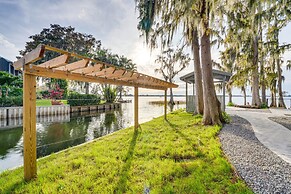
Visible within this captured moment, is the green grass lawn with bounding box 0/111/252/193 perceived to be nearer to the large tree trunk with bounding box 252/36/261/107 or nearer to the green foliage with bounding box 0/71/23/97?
the large tree trunk with bounding box 252/36/261/107

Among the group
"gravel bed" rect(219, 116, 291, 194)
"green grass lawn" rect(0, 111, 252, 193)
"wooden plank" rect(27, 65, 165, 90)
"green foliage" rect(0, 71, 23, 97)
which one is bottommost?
"green grass lawn" rect(0, 111, 252, 193)

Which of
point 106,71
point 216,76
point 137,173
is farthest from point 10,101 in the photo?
point 216,76

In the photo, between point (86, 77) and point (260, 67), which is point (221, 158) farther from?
point (260, 67)

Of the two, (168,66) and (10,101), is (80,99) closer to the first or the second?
(10,101)

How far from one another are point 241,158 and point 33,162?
3648 mm

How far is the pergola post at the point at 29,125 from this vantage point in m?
2.63

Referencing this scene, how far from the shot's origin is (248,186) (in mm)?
2244

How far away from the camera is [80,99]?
680 inches

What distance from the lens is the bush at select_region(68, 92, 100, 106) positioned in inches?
675

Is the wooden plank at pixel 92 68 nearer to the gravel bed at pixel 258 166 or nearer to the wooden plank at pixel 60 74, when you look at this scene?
the wooden plank at pixel 60 74

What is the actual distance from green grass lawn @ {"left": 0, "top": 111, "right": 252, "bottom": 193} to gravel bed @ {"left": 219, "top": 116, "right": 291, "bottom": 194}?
173 millimetres

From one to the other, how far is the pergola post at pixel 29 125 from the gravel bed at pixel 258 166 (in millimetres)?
3267

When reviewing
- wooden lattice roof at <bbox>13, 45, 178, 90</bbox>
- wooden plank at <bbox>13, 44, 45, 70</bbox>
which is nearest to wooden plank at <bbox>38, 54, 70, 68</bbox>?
wooden lattice roof at <bbox>13, 45, 178, 90</bbox>

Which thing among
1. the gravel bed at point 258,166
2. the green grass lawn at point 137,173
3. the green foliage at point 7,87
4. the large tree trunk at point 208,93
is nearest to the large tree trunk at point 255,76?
the large tree trunk at point 208,93
